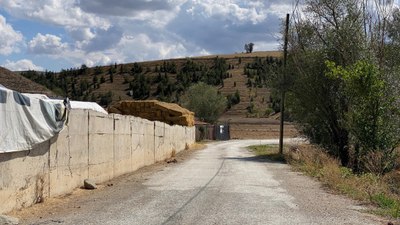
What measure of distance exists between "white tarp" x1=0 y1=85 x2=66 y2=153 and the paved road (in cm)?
147

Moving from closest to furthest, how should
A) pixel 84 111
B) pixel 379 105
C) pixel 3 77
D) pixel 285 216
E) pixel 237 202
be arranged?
pixel 285 216, pixel 237 202, pixel 84 111, pixel 379 105, pixel 3 77

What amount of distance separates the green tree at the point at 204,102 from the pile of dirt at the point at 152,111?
3801 centimetres

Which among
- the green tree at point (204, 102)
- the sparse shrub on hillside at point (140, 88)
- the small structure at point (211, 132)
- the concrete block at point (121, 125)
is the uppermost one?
the sparse shrub on hillside at point (140, 88)

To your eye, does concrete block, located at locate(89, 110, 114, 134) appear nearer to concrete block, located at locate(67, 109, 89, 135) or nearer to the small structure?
concrete block, located at locate(67, 109, 89, 135)

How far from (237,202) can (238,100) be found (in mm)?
90177

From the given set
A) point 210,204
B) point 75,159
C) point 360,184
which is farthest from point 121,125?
point 360,184

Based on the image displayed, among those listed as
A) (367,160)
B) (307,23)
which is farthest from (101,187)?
(307,23)

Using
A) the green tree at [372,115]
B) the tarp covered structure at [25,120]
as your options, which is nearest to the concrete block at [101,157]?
the tarp covered structure at [25,120]

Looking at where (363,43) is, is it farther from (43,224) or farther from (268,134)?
(268,134)

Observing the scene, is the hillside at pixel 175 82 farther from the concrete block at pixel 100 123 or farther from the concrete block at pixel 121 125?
the concrete block at pixel 100 123

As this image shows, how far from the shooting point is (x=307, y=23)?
28.6 m

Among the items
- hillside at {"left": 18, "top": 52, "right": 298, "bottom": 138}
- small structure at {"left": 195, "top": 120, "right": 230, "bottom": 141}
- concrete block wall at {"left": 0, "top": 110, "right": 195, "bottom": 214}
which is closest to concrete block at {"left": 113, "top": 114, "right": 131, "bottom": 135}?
concrete block wall at {"left": 0, "top": 110, "right": 195, "bottom": 214}

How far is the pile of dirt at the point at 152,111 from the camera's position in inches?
1650

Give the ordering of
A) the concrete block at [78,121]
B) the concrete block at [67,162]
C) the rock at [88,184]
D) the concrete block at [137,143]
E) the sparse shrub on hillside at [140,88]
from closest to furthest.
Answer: the concrete block at [67,162] < the concrete block at [78,121] < the rock at [88,184] < the concrete block at [137,143] < the sparse shrub on hillside at [140,88]
